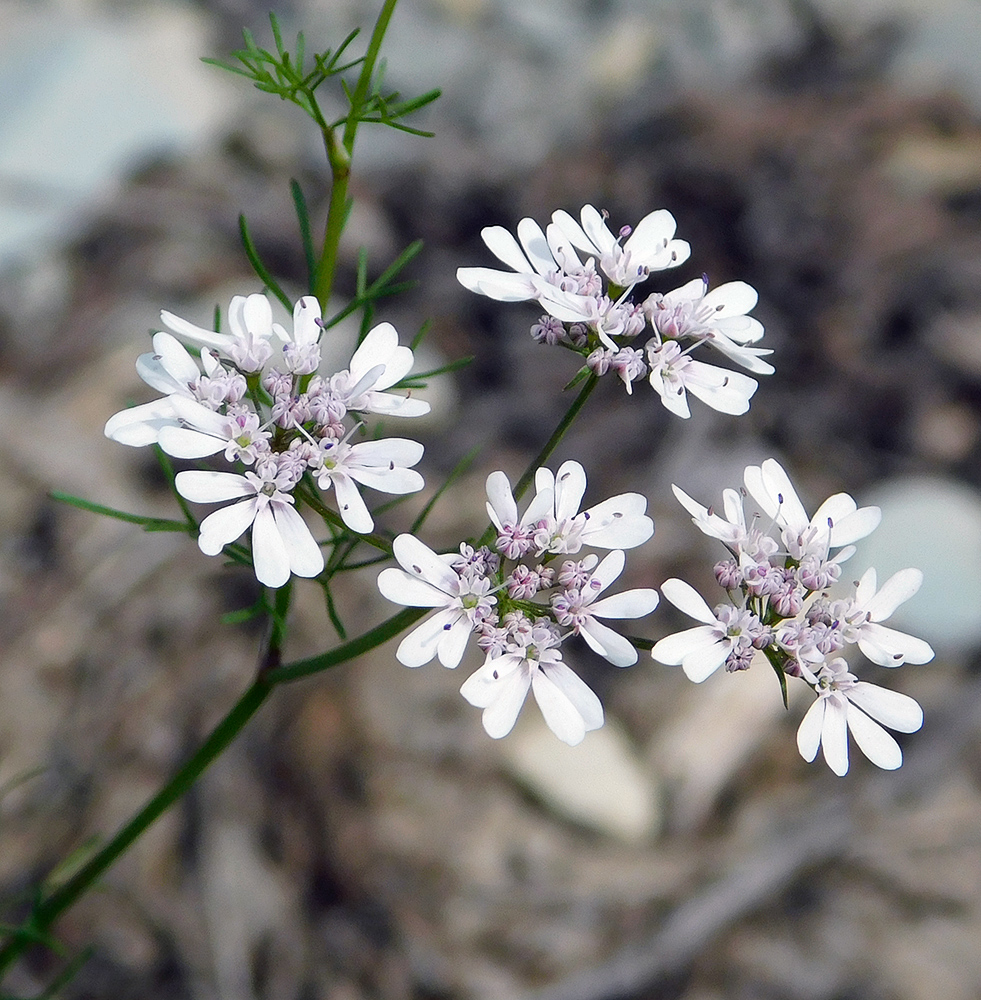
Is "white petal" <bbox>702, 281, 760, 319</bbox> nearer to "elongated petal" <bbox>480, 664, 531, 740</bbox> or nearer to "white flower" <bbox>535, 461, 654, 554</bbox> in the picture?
"white flower" <bbox>535, 461, 654, 554</bbox>

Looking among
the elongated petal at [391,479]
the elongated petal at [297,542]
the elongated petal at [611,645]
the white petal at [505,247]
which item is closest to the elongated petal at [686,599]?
the elongated petal at [611,645]

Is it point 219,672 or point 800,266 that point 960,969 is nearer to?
point 219,672

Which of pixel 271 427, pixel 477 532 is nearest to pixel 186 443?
pixel 271 427

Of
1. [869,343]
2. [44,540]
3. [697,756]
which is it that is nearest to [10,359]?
[44,540]

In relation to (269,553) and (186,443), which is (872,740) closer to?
(269,553)

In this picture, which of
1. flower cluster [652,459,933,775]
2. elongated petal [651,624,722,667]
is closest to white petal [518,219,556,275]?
flower cluster [652,459,933,775]

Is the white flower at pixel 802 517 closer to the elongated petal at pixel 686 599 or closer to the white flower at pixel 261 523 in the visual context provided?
the elongated petal at pixel 686 599
